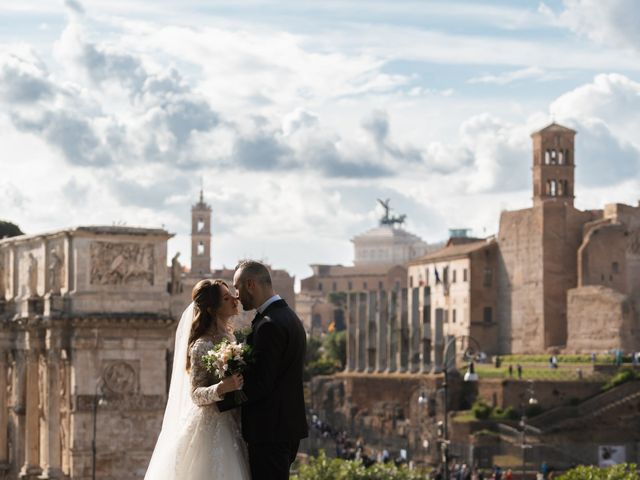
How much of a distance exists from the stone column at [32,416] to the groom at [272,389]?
3887 cm

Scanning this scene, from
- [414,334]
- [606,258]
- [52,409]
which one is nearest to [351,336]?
[414,334]

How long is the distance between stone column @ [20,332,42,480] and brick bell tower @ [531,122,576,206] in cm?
5572

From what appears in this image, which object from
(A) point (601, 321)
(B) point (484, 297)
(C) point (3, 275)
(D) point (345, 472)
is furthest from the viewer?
(B) point (484, 297)

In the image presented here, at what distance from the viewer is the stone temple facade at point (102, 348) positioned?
4394 centimetres

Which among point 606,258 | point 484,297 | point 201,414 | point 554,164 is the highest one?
point 554,164

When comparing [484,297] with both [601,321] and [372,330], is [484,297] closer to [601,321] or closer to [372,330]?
[372,330]

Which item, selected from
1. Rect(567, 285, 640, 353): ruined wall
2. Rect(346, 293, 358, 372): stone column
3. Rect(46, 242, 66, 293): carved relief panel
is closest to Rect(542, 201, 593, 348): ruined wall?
Rect(567, 285, 640, 353): ruined wall

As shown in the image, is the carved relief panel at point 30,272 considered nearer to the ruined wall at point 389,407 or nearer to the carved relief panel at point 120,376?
the carved relief panel at point 120,376

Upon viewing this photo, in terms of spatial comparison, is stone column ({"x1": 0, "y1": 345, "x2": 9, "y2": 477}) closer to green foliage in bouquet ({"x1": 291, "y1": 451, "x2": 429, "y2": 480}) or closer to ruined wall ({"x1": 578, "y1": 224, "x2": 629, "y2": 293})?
green foliage in bouquet ({"x1": 291, "y1": 451, "x2": 429, "y2": 480})

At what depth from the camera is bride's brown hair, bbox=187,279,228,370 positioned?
383 inches

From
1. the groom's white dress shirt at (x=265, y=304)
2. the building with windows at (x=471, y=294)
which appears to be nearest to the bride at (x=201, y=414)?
the groom's white dress shirt at (x=265, y=304)

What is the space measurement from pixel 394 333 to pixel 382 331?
161 cm

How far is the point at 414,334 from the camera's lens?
89125 millimetres

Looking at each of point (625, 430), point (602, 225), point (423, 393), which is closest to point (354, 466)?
point (625, 430)
